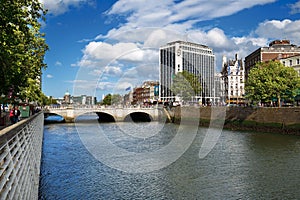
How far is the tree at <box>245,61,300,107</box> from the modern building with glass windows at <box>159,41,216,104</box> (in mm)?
63012

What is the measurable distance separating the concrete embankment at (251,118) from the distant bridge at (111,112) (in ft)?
40.2

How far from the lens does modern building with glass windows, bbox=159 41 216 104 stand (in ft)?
372

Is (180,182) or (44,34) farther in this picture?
(44,34)

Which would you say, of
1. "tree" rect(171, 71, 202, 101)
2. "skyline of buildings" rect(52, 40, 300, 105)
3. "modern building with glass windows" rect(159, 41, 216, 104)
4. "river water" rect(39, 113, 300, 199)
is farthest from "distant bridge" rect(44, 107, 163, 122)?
"river water" rect(39, 113, 300, 199)

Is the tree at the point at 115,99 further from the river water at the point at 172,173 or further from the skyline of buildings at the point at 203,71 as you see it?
the river water at the point at 172,173

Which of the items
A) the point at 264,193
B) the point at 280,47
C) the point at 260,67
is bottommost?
the point at 264,193

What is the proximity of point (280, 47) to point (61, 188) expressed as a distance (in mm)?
72864

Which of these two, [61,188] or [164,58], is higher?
[164,58]

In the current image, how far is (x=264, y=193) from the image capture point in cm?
1523

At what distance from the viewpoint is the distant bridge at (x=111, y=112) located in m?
65.3

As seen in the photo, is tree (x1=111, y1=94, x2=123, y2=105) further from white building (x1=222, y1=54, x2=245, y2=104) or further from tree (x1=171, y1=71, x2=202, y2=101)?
tree (x1=171, y1=71, x2=202, y2=101)

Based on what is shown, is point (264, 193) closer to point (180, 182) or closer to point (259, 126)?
point (180, 182)

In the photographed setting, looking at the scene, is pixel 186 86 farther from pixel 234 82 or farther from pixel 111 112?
pixel 234 82

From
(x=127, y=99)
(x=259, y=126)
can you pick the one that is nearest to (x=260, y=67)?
(x=259, y=126)
